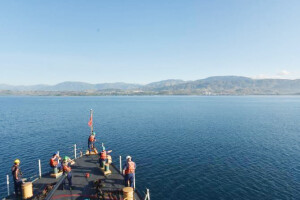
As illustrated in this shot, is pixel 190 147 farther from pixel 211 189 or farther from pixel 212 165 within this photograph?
pixel 211 189

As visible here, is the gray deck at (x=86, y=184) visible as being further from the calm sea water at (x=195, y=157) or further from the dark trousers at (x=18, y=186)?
the calm sea water at (x=195, y=157)

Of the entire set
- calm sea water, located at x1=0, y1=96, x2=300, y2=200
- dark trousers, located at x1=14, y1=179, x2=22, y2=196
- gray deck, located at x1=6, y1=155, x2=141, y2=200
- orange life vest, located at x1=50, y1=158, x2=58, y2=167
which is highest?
orange life vest, located at x1=50, y1=158, x2=58, y2=167

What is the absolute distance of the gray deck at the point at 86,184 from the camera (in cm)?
1791

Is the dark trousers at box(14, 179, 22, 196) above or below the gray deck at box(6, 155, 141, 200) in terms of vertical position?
above

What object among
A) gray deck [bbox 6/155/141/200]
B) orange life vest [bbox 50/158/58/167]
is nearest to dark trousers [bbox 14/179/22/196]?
gray deck [bbox 6/155/141/200]

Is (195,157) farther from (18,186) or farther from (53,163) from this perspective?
(18,186)

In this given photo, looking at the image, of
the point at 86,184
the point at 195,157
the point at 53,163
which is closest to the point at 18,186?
the point at 53,163

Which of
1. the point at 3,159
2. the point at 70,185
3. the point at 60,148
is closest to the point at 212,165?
the point at 70,185

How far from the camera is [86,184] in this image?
66.4 feet

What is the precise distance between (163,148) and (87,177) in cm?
2968

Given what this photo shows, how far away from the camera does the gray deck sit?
1791 cm

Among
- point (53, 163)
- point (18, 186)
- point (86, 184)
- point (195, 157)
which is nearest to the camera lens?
point (18, 186)

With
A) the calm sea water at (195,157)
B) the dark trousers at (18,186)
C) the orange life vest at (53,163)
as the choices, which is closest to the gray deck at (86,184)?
the dark trousers at (18,186)

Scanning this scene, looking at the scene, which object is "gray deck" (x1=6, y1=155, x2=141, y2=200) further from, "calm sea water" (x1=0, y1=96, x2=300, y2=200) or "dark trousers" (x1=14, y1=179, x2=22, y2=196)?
"calm sea water" (x1=0, y1=96, x2=300, y2=200)
